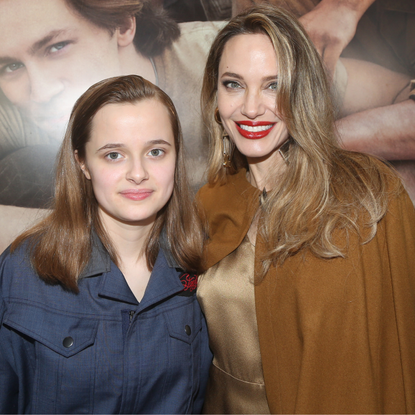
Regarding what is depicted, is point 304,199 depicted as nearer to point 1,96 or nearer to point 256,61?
point 256,61

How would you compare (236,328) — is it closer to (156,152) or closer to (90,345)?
(90,345)

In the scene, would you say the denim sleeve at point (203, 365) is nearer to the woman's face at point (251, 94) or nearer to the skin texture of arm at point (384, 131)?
the woman's face at point (251, 94)

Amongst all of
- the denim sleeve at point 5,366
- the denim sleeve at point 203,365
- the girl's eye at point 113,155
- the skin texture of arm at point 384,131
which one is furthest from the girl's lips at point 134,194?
the skin texture of arm at point 384,131

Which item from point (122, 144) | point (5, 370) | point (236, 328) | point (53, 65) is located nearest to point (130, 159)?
point (122, 144)

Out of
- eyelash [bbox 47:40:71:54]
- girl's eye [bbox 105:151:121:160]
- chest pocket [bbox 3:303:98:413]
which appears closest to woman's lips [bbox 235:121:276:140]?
girl's eye [bbox 105:151:121:160]

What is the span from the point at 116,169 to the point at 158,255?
45 centimetres

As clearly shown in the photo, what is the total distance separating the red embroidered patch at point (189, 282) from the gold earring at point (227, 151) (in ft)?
1.95

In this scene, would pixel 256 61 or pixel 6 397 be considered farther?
pixel 256 61

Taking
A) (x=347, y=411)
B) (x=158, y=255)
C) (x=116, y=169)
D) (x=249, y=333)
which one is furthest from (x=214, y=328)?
(x=116, y=169)

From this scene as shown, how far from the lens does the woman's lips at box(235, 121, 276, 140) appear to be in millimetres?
1724

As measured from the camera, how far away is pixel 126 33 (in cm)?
227

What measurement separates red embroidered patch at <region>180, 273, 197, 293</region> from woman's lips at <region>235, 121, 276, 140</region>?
25.6 inches

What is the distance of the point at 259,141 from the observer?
174 cm

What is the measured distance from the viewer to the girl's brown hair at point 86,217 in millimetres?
1559
